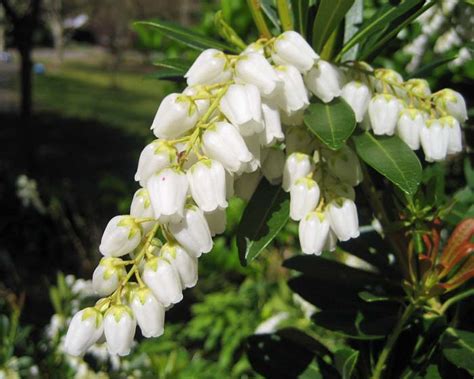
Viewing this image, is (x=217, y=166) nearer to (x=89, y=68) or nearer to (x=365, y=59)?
(x=365, y=59)

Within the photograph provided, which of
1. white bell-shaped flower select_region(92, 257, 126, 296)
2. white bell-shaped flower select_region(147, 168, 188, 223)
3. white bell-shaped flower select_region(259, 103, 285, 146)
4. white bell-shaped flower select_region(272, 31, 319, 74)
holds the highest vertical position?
white bell-shaped flower select_region(272, 31, 319, 74)

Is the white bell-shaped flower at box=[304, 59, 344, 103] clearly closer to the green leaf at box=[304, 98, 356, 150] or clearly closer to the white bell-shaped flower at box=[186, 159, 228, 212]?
the green leaf at box=[304, 98, 356, 150]

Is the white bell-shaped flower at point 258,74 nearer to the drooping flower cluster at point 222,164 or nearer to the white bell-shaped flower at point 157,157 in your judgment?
the drooping flower cluster at point 222,164

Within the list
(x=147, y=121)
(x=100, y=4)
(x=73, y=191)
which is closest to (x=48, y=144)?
(x=147, y=121)

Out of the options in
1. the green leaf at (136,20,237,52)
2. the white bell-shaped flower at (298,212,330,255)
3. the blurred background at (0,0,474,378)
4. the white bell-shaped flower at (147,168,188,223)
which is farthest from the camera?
the blurred background at (0,0,474,378)

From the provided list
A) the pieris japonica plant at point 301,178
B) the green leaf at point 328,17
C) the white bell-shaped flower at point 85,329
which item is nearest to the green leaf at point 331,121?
the pieris japonica plant at point 301,178

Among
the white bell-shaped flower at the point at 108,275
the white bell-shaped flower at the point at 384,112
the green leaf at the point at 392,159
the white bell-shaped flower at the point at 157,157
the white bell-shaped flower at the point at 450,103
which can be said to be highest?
the white bell-shaped flower at the point at 450,103

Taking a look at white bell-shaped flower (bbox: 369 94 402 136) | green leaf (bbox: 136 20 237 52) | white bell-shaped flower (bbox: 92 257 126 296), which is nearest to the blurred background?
green leaf (bbox: 136 20 237 52)
